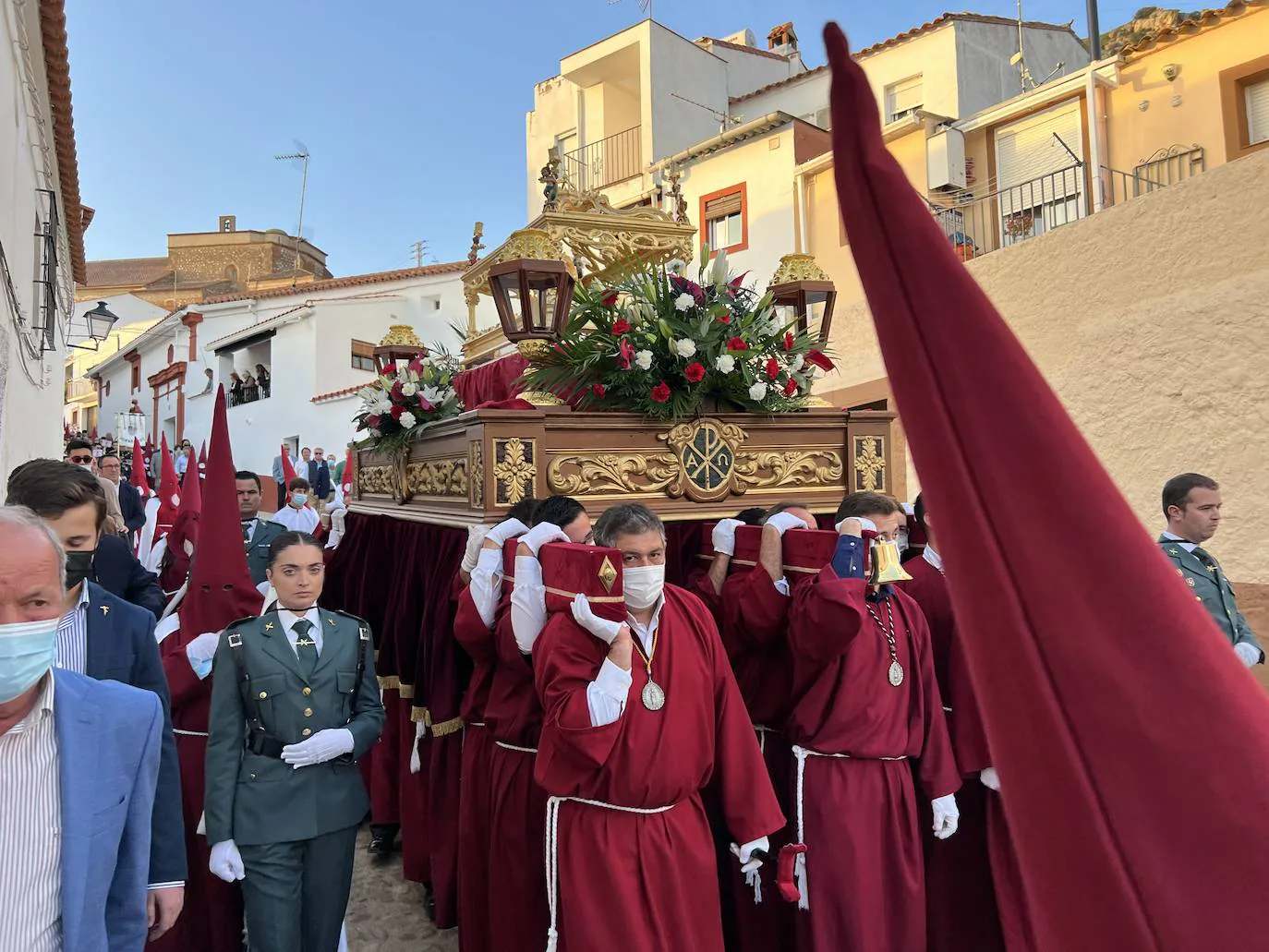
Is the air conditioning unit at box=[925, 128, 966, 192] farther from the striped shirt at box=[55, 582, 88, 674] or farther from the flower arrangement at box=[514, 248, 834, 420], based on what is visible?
the striped shirt at box=[55, 582, 88, 674]

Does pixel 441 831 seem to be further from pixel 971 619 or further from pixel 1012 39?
pixel 1012 39

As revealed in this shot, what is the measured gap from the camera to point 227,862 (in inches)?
112

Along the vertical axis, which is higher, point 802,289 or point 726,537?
point 802,289

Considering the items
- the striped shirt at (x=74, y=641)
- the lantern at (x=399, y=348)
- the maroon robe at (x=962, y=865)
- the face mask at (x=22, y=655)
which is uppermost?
the lantern at (x=399, y=348)

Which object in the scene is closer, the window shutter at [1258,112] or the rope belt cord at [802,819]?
the rope belt cord at [802,819]

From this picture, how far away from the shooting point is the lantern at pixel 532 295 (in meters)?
3.82

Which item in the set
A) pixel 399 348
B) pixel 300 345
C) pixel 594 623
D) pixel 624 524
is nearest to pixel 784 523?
pixel 624 524

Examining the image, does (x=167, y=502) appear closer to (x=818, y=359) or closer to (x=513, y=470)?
(x=513, y=470)

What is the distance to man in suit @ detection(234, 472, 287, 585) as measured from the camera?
16.7ft

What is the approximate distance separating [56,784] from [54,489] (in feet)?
3.52

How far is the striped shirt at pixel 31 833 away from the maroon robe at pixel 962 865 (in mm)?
2836

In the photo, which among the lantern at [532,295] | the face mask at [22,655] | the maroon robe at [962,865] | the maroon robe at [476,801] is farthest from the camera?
the lantern at [532,295]

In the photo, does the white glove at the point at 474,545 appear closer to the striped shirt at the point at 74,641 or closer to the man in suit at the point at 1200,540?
the striped shirt at the point at 74,641

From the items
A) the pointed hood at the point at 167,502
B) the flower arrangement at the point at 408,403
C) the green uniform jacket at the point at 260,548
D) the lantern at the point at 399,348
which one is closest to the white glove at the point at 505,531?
the flower arrangement at the point at 408,403
